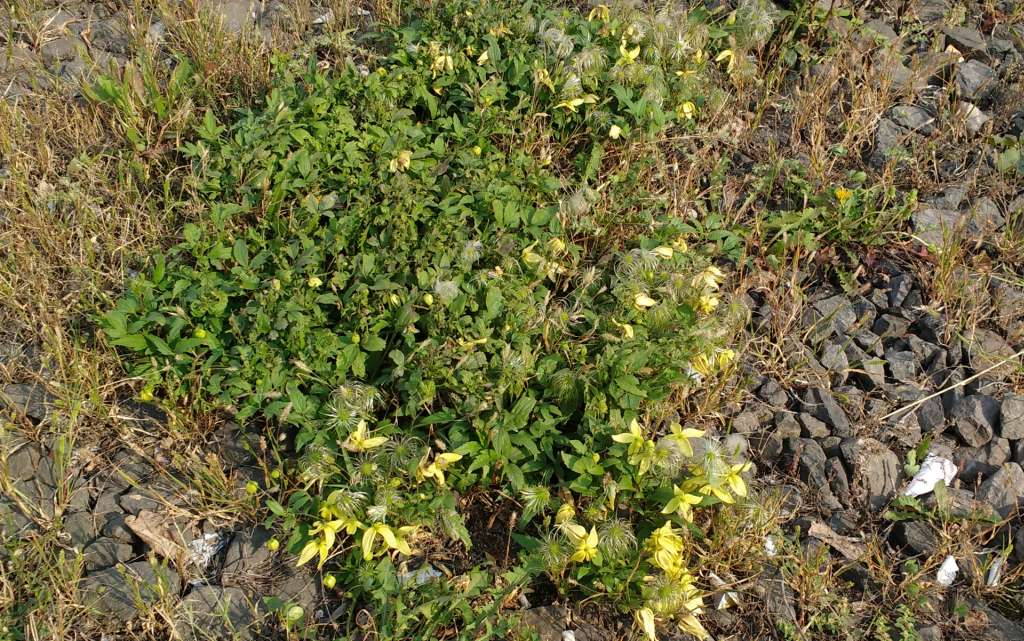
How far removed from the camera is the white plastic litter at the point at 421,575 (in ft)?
8.98

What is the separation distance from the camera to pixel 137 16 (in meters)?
4.39

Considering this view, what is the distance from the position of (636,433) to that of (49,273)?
2.59 metres

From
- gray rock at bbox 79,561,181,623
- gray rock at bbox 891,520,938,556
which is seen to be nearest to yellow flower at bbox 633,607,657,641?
gray rock at bbox 891,520,938,556

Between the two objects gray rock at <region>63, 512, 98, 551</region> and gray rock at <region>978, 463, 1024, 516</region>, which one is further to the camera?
gray rock at <region>978, 463, 1024, 516</region>

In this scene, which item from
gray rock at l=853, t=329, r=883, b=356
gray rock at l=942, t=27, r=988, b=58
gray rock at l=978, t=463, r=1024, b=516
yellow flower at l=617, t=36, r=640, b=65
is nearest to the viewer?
gray rock at l=978, t=463, r=1024, b=516

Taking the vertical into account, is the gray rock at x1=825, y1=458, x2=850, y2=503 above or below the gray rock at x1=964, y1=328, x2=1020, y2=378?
below

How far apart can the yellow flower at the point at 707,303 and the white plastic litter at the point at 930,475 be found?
3.37 ft

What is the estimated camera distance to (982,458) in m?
3.21

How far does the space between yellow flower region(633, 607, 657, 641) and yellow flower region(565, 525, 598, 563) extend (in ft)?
0.76

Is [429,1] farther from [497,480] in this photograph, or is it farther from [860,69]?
[497,480]

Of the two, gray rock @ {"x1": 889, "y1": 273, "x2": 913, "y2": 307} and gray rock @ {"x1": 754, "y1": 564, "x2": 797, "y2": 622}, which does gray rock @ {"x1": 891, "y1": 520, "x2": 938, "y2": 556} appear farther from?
gray rock @ {"x1": 889, "y1": 273, "x2": 913, "y2": 307}

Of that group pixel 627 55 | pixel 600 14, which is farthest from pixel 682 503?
pixel 600 14

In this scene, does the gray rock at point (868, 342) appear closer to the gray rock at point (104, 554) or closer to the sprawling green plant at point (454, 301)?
the sprawling green plant at point (454, 301)

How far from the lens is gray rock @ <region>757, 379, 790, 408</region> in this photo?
A: 3342mm
